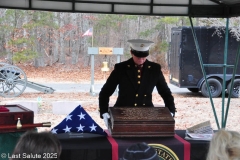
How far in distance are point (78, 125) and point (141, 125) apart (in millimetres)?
458

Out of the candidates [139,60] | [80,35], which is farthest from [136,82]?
[80,35]

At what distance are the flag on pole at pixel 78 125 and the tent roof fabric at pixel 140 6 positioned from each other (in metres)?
1.75

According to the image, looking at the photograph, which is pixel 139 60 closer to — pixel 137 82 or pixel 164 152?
pixel 137 82

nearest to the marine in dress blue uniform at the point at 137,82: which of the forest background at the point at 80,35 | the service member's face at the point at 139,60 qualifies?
the service member's face at the point at 139,60

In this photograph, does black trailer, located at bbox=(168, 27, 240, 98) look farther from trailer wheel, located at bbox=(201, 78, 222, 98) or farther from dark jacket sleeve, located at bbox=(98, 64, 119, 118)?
dark jacket sleeve, located at bbox=(98, 64, 119, 118)

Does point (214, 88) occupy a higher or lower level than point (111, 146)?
lower

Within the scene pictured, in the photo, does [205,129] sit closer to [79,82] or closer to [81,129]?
[81,129]

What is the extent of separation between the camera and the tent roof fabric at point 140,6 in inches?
168

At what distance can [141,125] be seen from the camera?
2822mm

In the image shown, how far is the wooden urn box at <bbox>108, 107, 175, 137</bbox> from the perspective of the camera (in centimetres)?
280

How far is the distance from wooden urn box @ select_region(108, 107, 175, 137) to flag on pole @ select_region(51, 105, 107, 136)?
136 mm

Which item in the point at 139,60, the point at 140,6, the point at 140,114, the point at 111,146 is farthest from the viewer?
the point at 140,6

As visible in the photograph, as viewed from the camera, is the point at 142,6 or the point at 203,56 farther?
the point at 203,56

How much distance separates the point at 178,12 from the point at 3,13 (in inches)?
589
